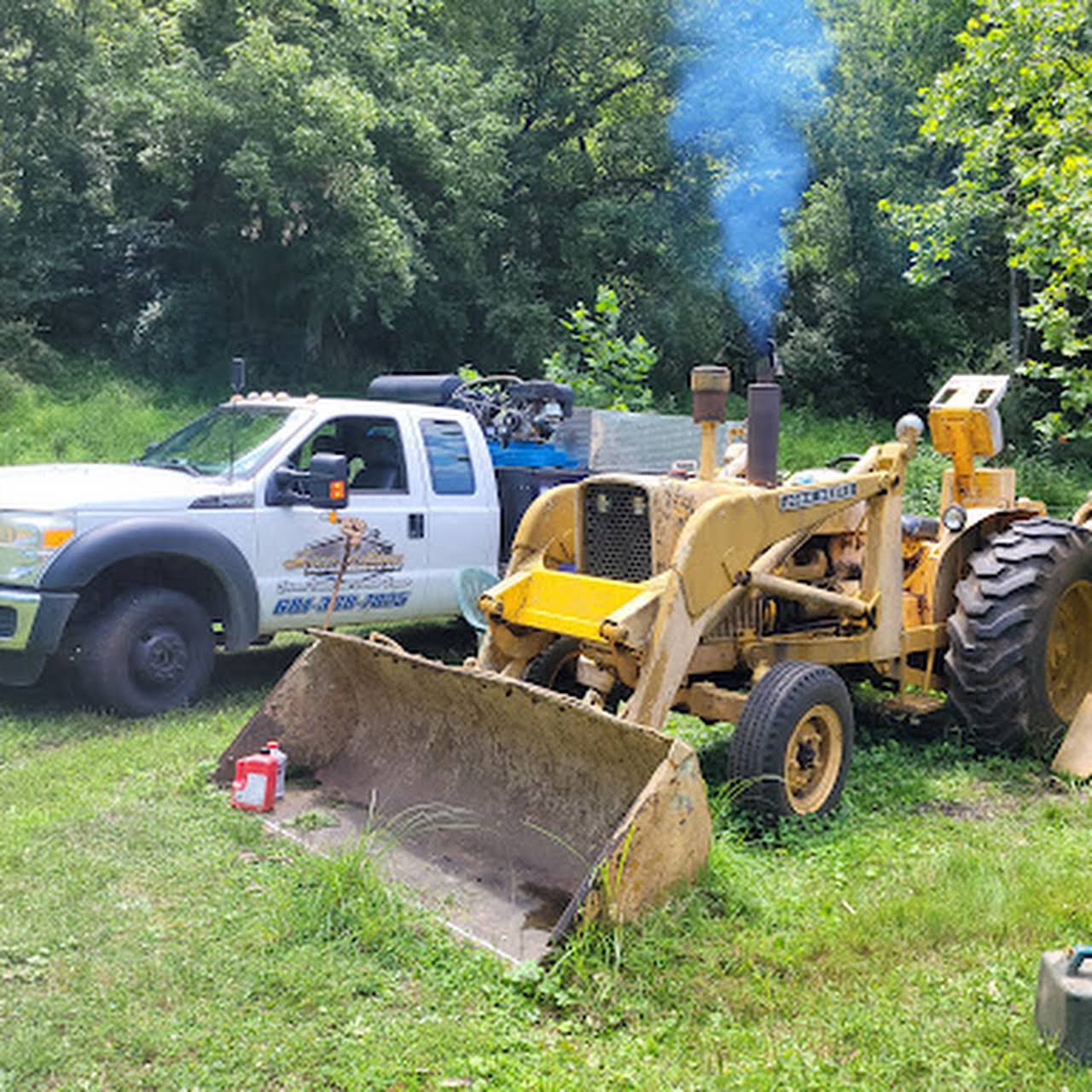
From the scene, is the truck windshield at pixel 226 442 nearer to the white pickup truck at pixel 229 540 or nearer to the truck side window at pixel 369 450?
the white pickup truck at pixel 229 540

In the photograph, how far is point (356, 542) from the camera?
8172mm

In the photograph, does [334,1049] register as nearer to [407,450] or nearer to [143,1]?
[407,450]

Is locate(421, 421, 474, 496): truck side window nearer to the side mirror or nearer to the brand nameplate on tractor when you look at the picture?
the side mirror

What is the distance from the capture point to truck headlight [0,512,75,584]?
6.99 metres

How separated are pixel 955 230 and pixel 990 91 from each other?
5.58ft

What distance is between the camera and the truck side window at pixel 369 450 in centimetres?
857

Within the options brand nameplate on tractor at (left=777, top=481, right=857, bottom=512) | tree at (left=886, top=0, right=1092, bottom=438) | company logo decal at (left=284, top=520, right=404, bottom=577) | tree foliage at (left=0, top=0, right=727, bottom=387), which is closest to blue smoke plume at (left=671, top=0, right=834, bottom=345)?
tree foliage at (left=0, top=0, right=727, bottom=387)

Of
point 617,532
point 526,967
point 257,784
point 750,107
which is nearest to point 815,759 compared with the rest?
point 617,532

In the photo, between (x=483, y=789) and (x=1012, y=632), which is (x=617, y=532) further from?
(x=1012, y=632)

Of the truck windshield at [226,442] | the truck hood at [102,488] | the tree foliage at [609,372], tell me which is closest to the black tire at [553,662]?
the truck hood at [102,488]

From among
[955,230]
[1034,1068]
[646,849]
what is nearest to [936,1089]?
[1034,1068]

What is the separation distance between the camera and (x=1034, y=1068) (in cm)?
351

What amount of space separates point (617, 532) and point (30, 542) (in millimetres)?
3440

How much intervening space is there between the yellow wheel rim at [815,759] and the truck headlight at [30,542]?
14.0ft
